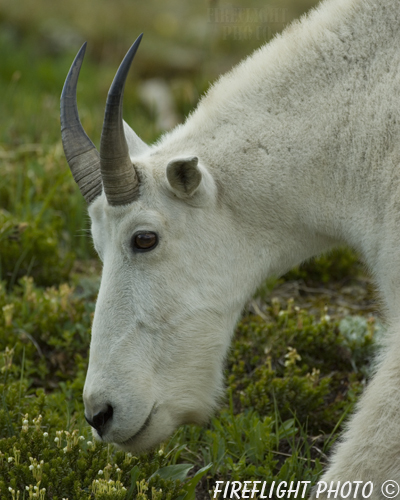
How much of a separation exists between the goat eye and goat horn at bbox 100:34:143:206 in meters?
0.18

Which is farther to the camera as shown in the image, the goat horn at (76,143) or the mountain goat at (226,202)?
the goat horn at (76,143)

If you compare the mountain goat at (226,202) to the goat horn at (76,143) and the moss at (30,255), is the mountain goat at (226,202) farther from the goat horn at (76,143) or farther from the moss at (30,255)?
the moss at (30,255)

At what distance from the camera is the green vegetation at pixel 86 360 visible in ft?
11.1

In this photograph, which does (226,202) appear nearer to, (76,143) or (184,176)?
(184,176)

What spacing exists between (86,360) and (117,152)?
76.0 inches

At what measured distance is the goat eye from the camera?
11.0 feet

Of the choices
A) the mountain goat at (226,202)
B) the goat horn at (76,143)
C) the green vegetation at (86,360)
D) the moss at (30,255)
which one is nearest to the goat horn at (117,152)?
the mountain goat at (226,202)

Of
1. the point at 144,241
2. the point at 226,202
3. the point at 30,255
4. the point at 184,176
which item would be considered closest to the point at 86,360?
the point at 30,255

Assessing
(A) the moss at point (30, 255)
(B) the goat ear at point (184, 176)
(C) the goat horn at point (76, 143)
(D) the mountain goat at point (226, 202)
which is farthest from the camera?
(A) the moss at point (30, 255)

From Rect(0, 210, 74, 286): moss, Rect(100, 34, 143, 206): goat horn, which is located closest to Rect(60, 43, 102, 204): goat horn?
Rect(100, 34, 143, 206): goat horn

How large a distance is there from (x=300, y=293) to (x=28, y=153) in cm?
337

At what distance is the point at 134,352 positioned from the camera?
3.32 metres

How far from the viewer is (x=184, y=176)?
329 cm

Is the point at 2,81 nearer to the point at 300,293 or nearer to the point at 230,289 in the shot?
the point at 300,293
